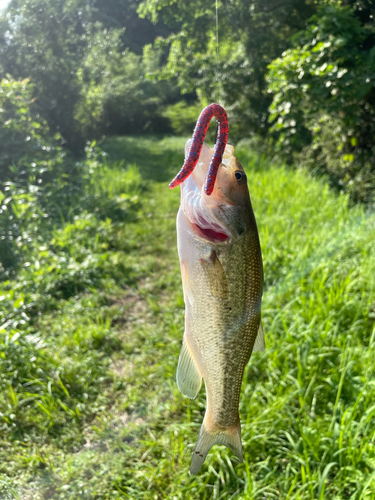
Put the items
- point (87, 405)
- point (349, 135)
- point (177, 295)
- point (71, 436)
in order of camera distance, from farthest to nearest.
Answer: point (349, 135) < point (177, 295) < point (87, 405) < point (71, 436)

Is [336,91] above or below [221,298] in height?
above

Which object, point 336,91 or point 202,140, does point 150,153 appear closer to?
point 336,91

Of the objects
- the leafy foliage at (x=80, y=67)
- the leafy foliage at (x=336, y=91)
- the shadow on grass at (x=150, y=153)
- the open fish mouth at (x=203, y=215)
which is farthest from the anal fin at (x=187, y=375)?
the shadow on grass at (x=150, y=153)

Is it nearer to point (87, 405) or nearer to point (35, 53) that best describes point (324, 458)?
point (87, 405)

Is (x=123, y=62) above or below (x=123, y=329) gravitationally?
above

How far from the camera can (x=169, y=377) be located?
2926 millimetres

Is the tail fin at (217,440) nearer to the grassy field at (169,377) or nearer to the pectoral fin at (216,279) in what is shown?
the pectoral fin at (216,279)

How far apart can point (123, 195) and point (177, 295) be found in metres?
3.38

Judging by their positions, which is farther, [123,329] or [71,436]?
[123,329]

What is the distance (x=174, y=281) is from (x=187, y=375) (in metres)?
3.49

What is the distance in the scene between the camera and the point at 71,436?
2525 millimetres

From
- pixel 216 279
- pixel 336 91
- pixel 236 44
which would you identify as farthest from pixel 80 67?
pixel 216 279

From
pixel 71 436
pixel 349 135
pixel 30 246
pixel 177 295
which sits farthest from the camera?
pixel 349 135

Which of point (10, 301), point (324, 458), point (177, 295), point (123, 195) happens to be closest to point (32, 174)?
point (123, 195)
